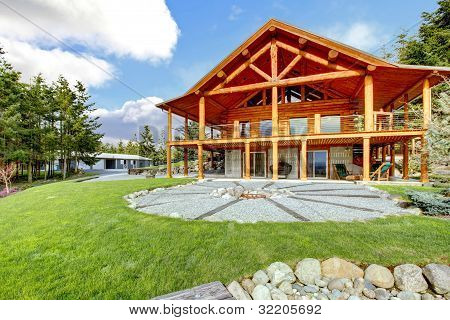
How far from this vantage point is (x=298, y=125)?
583 inches

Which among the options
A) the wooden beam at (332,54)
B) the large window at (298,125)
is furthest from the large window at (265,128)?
the wooden beam at (332,54)

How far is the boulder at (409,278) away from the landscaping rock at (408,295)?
0.14 ft

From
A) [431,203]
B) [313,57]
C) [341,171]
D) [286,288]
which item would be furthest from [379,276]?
[313,57]

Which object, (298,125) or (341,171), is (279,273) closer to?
(341,171)

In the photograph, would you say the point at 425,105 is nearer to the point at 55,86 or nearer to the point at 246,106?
the point at 246,106

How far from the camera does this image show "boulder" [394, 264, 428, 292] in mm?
2654

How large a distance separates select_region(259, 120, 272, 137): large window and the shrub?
10509mm

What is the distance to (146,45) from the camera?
9875 mm

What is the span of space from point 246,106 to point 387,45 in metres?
25.2

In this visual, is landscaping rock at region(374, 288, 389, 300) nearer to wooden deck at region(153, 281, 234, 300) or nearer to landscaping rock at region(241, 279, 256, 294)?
landscaping rock at region(241, 279, 256, 294)

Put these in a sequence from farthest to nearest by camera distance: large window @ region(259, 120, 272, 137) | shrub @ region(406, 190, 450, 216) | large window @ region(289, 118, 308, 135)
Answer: large window @ region(259, 120, 272, 137), large window @ region(289, 118, 308, 135), shrub @ region(406, 190, 450, 216)

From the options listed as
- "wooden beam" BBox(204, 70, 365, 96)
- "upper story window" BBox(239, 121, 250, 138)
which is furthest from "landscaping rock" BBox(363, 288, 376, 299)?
"upper story window" BBox(239, 121, 250, 138)
